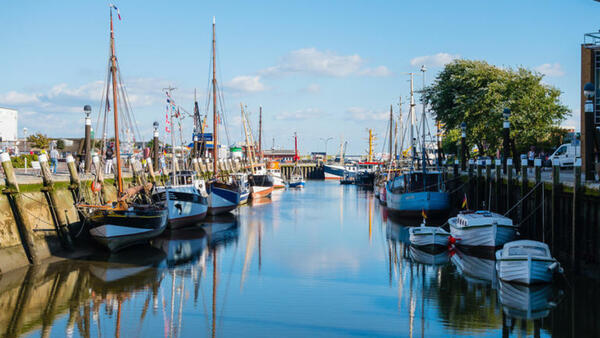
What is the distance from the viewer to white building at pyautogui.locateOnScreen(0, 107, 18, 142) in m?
70.7

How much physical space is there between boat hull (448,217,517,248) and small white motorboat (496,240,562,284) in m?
4.98

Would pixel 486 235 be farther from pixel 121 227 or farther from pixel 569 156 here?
pixel 121 227

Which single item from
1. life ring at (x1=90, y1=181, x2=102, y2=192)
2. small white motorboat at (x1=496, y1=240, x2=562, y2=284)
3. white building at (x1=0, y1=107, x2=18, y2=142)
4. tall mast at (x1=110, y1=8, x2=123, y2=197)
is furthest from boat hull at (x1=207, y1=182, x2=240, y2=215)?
white building at (x1=0, y1=107, x2=18, y2=142)

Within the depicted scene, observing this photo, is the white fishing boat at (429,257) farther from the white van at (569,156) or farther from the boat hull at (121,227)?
the boat hull at (121,227)

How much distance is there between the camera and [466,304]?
18734 millimetres

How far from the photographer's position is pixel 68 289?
20.3m

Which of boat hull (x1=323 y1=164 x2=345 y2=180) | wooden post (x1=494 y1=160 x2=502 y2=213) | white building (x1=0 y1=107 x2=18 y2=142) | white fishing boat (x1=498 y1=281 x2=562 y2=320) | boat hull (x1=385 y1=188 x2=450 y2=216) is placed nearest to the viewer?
white fishing boat (x1=498 y1=281 x2=562 y2=320)

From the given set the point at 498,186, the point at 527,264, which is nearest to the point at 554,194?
the point at 527,264

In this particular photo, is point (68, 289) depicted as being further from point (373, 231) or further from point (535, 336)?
point (373, 231)

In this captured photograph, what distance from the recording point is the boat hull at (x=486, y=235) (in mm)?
25914

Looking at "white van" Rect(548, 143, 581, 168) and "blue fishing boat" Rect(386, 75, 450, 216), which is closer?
"white van" Rect(548, 143, 581, 168)

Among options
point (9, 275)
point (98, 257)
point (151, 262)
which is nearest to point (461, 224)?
point (151, 262)

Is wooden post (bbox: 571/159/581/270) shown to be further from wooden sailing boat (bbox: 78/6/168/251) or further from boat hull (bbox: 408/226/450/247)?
wooden sailing boat (bbox: 78/6/168/251)

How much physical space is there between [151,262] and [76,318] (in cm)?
824
